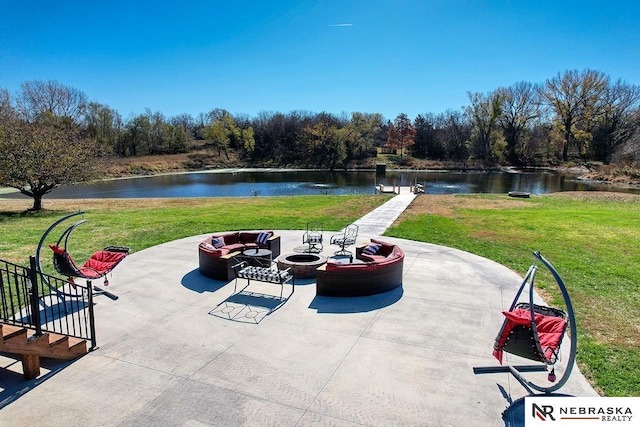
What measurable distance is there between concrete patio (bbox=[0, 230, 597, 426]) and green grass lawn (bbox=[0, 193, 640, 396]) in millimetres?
1350

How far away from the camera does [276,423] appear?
4234 mm

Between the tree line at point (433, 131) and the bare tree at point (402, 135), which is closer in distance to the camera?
the tree line at point (433, 131)

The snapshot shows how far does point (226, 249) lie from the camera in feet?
31.1

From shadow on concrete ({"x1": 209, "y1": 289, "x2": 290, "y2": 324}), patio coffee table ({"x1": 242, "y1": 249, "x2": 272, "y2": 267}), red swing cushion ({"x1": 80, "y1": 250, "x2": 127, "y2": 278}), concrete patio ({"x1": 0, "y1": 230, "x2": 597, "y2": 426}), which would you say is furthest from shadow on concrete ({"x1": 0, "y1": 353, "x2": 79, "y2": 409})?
patio coffee table ({"x1": 242, "y1": 249, "x2": 272, "y2": 267})

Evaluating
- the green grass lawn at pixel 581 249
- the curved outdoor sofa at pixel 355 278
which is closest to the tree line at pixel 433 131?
the green grass lawn at pixel 581 249

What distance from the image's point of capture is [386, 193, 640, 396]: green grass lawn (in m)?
5.77

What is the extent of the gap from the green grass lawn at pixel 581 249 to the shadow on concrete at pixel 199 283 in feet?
23.3

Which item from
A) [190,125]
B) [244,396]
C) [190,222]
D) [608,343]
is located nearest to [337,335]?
[244,396]

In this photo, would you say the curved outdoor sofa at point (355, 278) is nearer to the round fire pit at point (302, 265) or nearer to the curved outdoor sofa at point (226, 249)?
the round fire pit at point (302, 265)

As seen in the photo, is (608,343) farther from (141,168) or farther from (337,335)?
(141,168)

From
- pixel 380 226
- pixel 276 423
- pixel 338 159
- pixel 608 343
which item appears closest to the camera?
pixel 276 423

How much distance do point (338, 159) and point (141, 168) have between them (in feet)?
120

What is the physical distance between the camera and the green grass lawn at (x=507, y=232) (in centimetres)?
647

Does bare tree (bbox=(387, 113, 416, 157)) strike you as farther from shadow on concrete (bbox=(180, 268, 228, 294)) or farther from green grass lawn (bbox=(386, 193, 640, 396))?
shadow on concrete (bbox=(180, 268, 228, 294))
